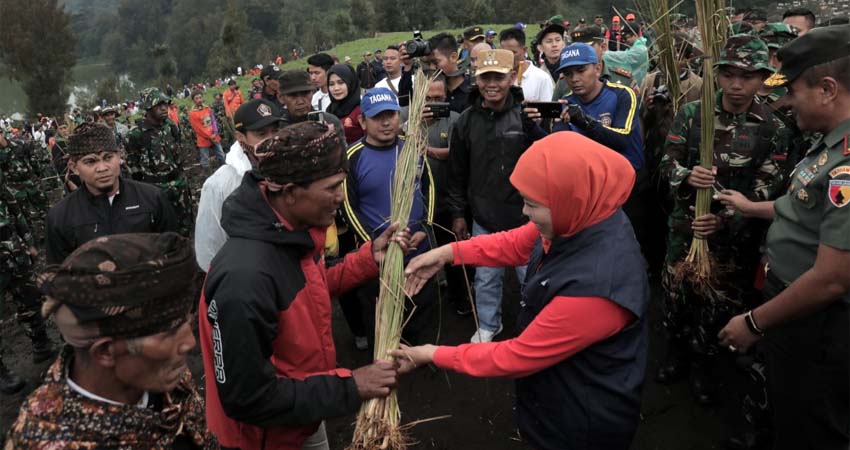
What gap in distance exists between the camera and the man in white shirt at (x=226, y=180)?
304 centimetres

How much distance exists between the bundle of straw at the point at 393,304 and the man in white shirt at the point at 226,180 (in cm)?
99

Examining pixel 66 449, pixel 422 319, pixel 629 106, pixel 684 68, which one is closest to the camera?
pixel 66 449

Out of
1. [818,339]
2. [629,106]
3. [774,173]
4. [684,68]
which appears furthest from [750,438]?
[684,68]

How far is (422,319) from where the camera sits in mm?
3092

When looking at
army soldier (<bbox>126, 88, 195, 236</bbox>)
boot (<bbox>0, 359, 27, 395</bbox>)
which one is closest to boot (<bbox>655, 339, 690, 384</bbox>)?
boot (<bbox>0, 359, 27, 395</bbox>)

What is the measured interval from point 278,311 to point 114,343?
0.57 m

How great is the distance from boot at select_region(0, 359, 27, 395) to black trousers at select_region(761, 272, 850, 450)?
503cm

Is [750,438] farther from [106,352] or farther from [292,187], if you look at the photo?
[106,352]

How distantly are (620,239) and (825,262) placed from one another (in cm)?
70

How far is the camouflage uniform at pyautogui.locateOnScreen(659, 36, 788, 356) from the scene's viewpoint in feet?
9.21

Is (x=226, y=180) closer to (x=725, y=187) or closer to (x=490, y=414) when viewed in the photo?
(x=490, y=414)

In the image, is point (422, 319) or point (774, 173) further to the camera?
point (422, 319)

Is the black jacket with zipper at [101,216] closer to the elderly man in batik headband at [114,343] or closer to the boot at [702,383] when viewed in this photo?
the elderly man in batik headband at [114,343]

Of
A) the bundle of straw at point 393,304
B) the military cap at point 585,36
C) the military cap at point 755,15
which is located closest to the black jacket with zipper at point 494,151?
the bundle of straw at point 393,304
